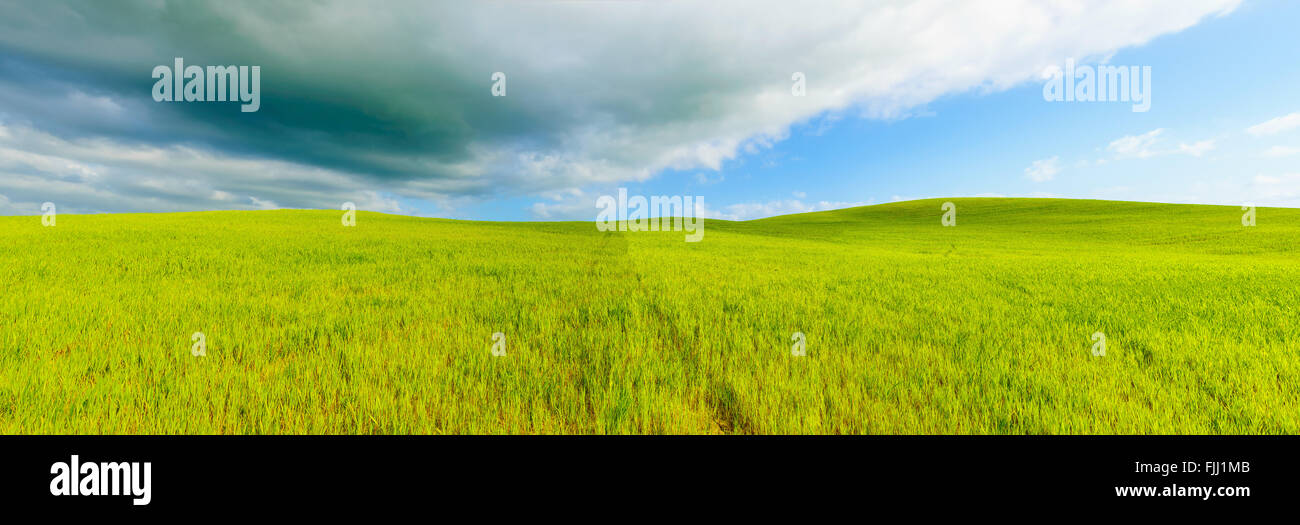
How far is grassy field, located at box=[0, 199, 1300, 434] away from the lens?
9.25 ft

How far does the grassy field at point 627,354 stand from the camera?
2.82 m

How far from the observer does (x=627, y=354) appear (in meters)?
4.19
